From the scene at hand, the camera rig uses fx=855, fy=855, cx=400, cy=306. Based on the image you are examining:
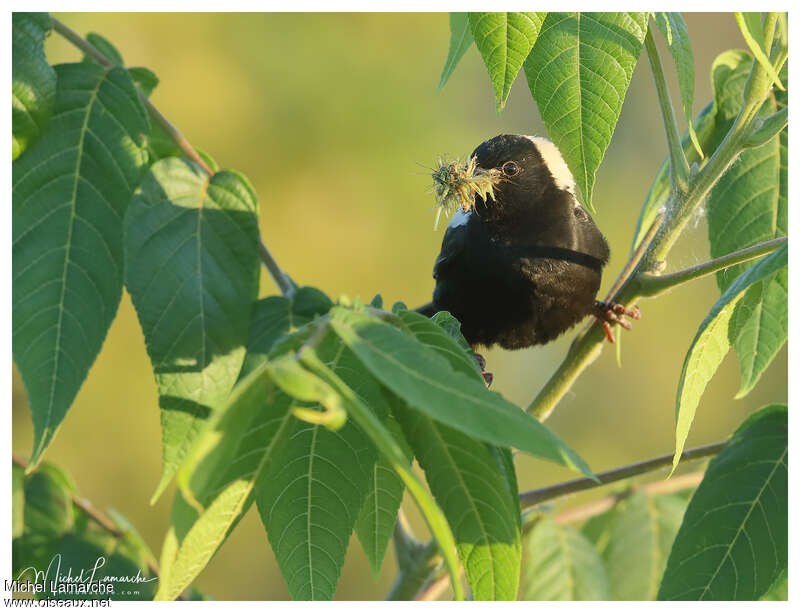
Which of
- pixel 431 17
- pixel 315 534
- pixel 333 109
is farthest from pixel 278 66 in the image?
pixel 315 534

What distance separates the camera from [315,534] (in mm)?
1145

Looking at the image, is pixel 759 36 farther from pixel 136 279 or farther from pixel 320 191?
pixel 320 191

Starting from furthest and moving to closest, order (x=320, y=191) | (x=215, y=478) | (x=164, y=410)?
(x=320, y=191) < (x=164, y=410) < (x=215, y=478)

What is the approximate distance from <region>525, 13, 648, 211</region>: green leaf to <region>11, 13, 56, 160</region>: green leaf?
84cm

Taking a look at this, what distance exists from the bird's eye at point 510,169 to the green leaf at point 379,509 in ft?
4.48

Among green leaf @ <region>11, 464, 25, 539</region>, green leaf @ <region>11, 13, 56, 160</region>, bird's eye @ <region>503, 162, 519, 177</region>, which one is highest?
green leaf @ <region>11, 13, 56, 160</region>

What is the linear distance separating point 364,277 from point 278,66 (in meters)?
1.59

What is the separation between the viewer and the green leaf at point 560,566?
1866 mm

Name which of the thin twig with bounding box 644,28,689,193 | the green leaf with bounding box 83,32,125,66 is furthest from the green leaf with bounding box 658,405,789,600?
the green leaf with bounding box 83,32,125,66

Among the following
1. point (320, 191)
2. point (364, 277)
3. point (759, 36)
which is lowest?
point (364, 277)

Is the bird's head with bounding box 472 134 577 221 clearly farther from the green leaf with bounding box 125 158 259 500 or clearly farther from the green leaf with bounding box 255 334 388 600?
the green leaf with bounding box 255 334 388 600

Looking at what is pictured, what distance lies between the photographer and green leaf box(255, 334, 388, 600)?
1140mm

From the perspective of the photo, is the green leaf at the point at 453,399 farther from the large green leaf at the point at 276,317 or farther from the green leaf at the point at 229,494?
the large green leaf at the point at 276,317
